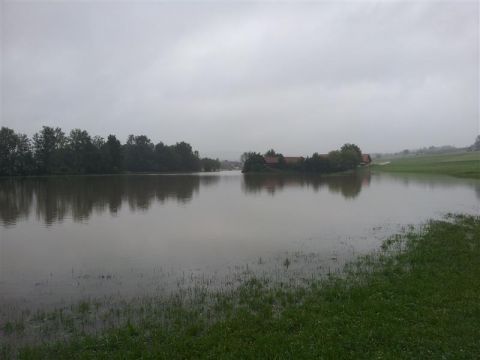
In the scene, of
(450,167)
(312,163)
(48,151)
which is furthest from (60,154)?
(450,167)

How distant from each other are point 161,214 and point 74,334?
22.0m

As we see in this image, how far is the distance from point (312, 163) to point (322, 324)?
11765 centimetres

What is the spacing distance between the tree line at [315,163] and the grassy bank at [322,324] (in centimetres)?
11207

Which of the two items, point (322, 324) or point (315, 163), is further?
point (315, 163)

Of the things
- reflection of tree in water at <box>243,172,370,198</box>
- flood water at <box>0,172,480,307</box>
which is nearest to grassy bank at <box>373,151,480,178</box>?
reflection of tree in water at <box>243,172,370,198</box>

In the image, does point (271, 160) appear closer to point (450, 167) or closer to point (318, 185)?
point (450, 167)

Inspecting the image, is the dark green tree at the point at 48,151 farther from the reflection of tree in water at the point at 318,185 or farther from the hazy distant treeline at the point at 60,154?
the reflection of tree in water at the point at 318,185

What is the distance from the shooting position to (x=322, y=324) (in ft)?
27.3

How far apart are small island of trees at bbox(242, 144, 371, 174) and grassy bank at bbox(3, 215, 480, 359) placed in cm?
11215

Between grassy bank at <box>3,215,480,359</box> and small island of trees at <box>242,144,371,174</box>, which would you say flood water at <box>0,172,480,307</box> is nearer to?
grassy bank at <box>3,215,480,359</box>

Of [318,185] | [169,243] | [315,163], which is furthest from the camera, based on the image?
[315,163]

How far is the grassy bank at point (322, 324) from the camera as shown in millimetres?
7246

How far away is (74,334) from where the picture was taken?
344 inches

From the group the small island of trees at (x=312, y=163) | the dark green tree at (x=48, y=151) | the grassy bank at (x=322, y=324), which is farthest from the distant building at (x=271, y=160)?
the grassy bank at (x=322, y=324)
